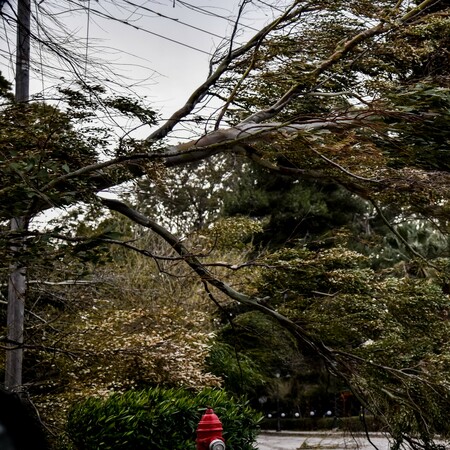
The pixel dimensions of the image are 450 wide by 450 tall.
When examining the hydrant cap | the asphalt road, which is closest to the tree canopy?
the hydrant cap

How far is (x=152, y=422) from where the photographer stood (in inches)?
287

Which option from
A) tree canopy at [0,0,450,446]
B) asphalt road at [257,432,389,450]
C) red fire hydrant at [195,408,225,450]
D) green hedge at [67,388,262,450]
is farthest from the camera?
asphalt road at [257,432,389,450]

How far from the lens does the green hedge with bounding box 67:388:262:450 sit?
7.24 m

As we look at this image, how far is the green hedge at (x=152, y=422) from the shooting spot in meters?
7.24

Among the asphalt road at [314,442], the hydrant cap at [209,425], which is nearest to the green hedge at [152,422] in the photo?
the hydrant cap at [209,425]

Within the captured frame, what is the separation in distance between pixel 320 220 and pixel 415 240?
429 cm

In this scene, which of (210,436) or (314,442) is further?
(314,442)

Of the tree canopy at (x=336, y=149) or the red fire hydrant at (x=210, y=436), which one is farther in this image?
the tree canopy at (x=336, y=149)

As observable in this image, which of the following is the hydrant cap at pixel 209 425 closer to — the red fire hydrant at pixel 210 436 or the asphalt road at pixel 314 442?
the red fire hydrant at pixel 210 436

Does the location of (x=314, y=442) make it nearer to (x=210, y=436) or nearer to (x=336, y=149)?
(x=336, y=149)

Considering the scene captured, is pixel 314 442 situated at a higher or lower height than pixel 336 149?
lower

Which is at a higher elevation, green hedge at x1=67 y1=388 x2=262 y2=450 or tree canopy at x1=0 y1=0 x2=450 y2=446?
tree canopy at x1=0 y1=0 x2=450 y2=446

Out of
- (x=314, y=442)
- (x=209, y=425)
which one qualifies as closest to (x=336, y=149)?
(x=209, y=425)

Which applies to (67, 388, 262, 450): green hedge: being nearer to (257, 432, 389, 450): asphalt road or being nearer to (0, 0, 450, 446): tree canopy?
(0, 0, 450, 446): tree canopy
